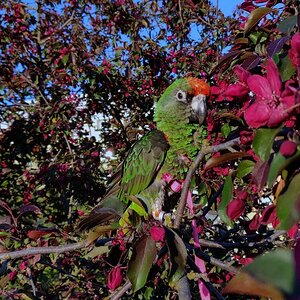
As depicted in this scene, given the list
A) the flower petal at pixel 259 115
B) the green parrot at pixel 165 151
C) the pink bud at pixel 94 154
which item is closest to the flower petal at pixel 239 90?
the flower petal at pixel 259 115

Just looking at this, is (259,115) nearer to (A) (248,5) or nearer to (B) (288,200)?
(B) (288,200)

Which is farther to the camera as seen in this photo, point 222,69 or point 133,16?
point 133,16

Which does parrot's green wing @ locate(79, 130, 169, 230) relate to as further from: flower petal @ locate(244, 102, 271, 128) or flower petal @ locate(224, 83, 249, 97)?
flower petal @ locate(244, 102, 271, 128)

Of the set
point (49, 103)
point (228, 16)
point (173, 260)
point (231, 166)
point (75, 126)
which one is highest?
point (228, 16)

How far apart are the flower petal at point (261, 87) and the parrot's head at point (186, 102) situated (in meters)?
1.61

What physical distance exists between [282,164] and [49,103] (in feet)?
10.8

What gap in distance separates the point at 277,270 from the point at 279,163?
0.35 m

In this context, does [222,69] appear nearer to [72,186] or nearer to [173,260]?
[173,260]

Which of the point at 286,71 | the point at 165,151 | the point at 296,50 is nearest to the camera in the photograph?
the point at 296,50

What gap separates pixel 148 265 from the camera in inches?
33.7

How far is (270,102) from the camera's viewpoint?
2.13 feet

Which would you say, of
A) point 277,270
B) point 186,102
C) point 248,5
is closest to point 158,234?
point 277,270

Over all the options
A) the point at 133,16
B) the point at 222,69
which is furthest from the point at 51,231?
the point at 133,16

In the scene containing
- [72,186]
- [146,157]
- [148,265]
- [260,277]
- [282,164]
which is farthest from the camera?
[72,186]
